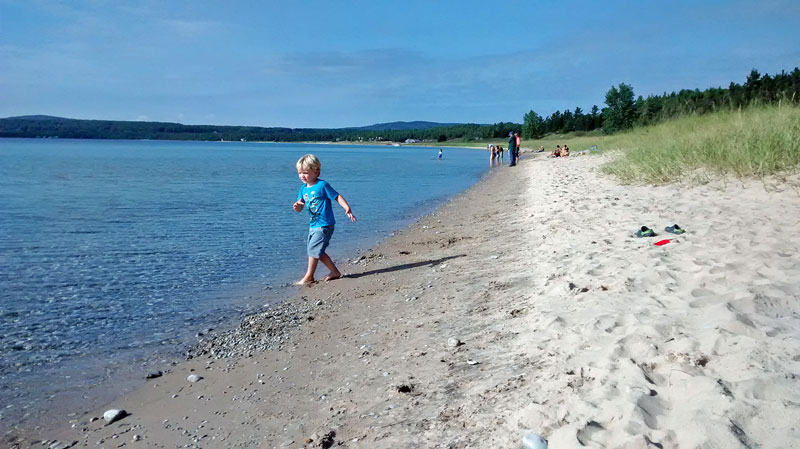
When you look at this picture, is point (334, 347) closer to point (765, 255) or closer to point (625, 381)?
point (625, 381)

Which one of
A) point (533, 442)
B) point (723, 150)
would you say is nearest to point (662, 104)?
point (723, 150)

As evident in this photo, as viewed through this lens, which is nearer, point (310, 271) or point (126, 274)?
point (310, 271)

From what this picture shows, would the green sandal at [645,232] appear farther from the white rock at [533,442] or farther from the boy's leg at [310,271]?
the white rock at [533,442]

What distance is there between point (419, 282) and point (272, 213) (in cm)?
951

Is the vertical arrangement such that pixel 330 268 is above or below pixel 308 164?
below

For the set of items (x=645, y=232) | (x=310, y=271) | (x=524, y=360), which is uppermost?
(x=645, y=232)

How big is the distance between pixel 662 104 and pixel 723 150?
1058 centimetres

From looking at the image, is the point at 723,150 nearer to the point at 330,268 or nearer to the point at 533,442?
the point at 330,268

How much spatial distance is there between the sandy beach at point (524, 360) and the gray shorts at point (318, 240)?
0.63m

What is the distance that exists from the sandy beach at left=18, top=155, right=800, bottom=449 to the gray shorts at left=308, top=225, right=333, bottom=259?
24.6 inches

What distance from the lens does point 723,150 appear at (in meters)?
11.0

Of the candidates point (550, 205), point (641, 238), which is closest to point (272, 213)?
point (550, 205)

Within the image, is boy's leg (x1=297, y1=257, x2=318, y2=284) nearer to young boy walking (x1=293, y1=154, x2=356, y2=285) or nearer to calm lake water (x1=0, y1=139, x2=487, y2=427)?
young boy walking (x1=293, y1=154, x2=356, y2=285)

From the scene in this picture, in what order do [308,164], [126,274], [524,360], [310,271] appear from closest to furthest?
[524,360] → [308,164] → [310,271] → [126,274]
